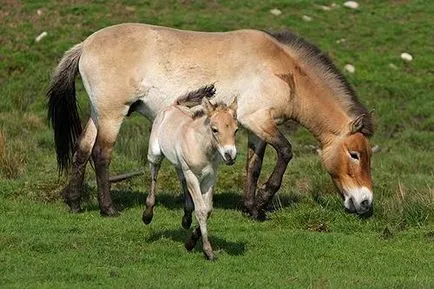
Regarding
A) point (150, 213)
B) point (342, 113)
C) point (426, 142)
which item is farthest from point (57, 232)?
point (426, 142)

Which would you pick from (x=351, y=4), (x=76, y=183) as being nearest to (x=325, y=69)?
(x=76, y=183)

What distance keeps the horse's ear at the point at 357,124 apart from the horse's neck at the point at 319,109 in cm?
31

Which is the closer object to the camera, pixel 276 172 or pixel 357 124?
pixel 357 124

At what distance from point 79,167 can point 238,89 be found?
2.40 meters

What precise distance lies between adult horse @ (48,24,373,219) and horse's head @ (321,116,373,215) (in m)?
0.01

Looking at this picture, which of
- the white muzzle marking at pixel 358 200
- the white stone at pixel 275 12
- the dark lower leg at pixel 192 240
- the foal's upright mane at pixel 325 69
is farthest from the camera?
the white stone at pixel 275 12

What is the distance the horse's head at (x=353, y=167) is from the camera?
11.9m

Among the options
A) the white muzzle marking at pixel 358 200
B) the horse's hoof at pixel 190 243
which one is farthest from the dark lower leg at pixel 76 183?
the white muzzle marking at pixel 358 200

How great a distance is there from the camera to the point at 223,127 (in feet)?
29.7

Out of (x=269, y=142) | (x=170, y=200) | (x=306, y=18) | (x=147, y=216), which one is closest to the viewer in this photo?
(x=147, y=216)

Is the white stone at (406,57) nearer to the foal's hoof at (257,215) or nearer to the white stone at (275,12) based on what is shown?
the white stone at (275,12)

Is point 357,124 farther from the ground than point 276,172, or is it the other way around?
point 357,124

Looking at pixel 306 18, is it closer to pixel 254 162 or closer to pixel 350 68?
pixel 350 68

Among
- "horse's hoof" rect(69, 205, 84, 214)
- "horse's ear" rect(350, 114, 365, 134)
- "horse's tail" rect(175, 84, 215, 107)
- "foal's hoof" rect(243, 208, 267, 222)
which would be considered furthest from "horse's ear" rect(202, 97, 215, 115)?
"horse's hoof" rect(69, 205, 84, 214)
